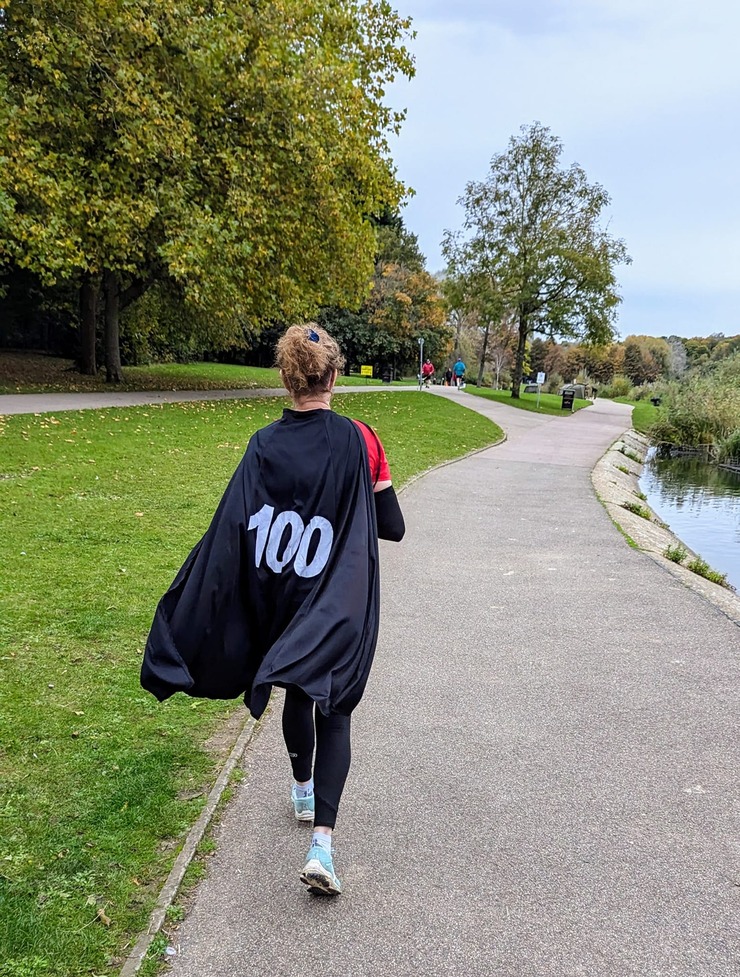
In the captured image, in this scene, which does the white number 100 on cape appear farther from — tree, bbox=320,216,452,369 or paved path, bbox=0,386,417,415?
tree, bbox=320,216,452,369

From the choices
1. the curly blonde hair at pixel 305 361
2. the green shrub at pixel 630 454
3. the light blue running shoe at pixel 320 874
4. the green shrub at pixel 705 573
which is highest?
the curly blonde hair at pixel 305 361

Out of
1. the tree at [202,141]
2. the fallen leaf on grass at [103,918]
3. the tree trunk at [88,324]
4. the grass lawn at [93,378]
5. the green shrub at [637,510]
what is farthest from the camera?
the tree trunk at [88,324]

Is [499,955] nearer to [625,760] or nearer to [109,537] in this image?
[625,760]

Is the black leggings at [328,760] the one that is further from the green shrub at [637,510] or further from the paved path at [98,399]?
the paved path at [98,399]

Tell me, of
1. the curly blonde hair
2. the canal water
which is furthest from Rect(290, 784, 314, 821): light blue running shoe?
the canal water

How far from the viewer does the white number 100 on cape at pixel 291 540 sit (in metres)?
2.69

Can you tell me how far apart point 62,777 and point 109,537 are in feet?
13.8

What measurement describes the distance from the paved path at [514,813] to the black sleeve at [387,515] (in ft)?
4.26

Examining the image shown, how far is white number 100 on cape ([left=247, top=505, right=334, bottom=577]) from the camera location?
2686 mm

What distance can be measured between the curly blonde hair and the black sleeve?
46 cm

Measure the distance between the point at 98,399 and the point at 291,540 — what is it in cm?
1780

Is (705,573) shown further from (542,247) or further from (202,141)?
(542,247)

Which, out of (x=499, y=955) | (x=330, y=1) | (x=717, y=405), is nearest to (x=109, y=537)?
(x=499, y=955)

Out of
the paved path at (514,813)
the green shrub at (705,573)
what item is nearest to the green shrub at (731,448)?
the green shrub at (705,573)
